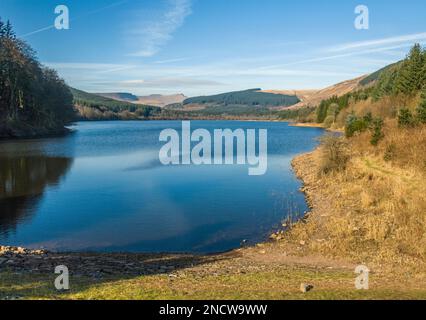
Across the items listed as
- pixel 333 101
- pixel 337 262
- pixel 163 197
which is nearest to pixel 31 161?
pixel 163 197

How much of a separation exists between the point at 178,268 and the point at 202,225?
8.06 meters

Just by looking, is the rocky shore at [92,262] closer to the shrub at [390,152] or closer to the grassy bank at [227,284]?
the grassy bank at [227,284]

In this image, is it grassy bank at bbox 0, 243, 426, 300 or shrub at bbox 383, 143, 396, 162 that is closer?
grassy bank at bbox 0, 243, 426, 300

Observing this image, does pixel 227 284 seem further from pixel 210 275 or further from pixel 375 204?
pixel 375 204

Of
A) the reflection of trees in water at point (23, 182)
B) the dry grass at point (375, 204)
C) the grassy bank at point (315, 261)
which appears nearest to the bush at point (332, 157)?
the dry grass at point (375, 204)

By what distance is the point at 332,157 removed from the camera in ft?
Result: 114

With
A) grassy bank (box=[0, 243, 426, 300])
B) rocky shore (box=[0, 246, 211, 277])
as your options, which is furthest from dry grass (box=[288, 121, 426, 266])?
rocky shore (box=[0, 246, 211, 277])

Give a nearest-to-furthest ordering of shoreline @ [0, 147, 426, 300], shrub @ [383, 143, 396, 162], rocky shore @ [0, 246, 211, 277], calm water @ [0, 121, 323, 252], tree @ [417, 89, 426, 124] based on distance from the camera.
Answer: shoreline @ [0, 147, 426, 300]
rocky shore @ [0, 246, 211, 277]
calm water @ [0, 121, 323, 252]
shrub @ [383, 143, 396, 162]
tree @ [417, 89, 426, 124]

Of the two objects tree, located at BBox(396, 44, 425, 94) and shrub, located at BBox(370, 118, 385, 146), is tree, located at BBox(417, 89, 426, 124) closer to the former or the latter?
shrub, located at BBox(370, 118, 385, 146)

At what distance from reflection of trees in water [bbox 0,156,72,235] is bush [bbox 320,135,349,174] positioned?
21944 millimetres

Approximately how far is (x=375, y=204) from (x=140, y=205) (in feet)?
46.5

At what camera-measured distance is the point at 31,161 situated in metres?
48.2

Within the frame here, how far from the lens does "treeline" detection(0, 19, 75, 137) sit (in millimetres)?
79312

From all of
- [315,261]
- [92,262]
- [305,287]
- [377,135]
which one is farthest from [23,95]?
[305,287]
